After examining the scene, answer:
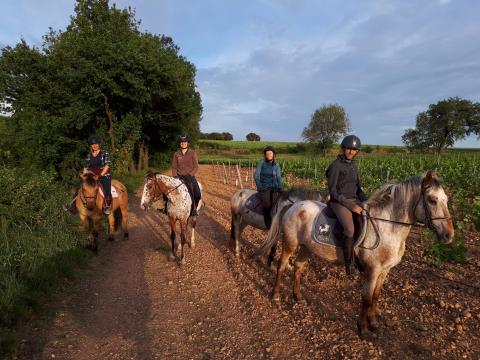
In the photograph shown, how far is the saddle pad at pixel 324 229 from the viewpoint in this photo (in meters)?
4.43

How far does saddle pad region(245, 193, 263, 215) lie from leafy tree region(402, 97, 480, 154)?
60.3m

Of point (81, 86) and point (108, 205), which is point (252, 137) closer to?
point (81, 86)

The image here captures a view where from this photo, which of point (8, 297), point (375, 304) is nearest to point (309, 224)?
point (375, 304)

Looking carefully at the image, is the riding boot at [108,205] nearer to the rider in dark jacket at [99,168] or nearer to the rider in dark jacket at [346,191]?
the rider in dark jacket at [99,168]

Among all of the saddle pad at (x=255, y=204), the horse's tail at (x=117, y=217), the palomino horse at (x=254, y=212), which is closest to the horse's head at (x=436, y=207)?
the palomino horse at (x=254, y=212)

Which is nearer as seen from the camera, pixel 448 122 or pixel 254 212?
pixel 254 212

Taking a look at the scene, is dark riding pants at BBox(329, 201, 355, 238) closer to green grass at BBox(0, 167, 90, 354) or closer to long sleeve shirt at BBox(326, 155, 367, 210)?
long sleeve shirt at BBox(326, 155, 367, 210)

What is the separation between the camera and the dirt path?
3863 millimetres

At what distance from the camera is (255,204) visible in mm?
7113

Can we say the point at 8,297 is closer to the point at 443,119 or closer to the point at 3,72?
the point at 3,72

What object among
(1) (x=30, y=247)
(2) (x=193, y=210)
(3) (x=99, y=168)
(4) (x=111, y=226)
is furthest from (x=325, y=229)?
(4) (x=111, y=226)

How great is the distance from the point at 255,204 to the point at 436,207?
13.4 feet

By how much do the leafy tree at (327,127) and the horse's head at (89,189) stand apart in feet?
222

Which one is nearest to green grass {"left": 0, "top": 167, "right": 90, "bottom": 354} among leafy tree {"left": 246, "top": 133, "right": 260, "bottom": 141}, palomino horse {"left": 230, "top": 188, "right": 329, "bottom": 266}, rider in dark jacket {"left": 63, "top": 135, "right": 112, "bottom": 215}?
rider in dark jacket {"left": 63, "top": 135, "right": 112, "bottom": 215}
